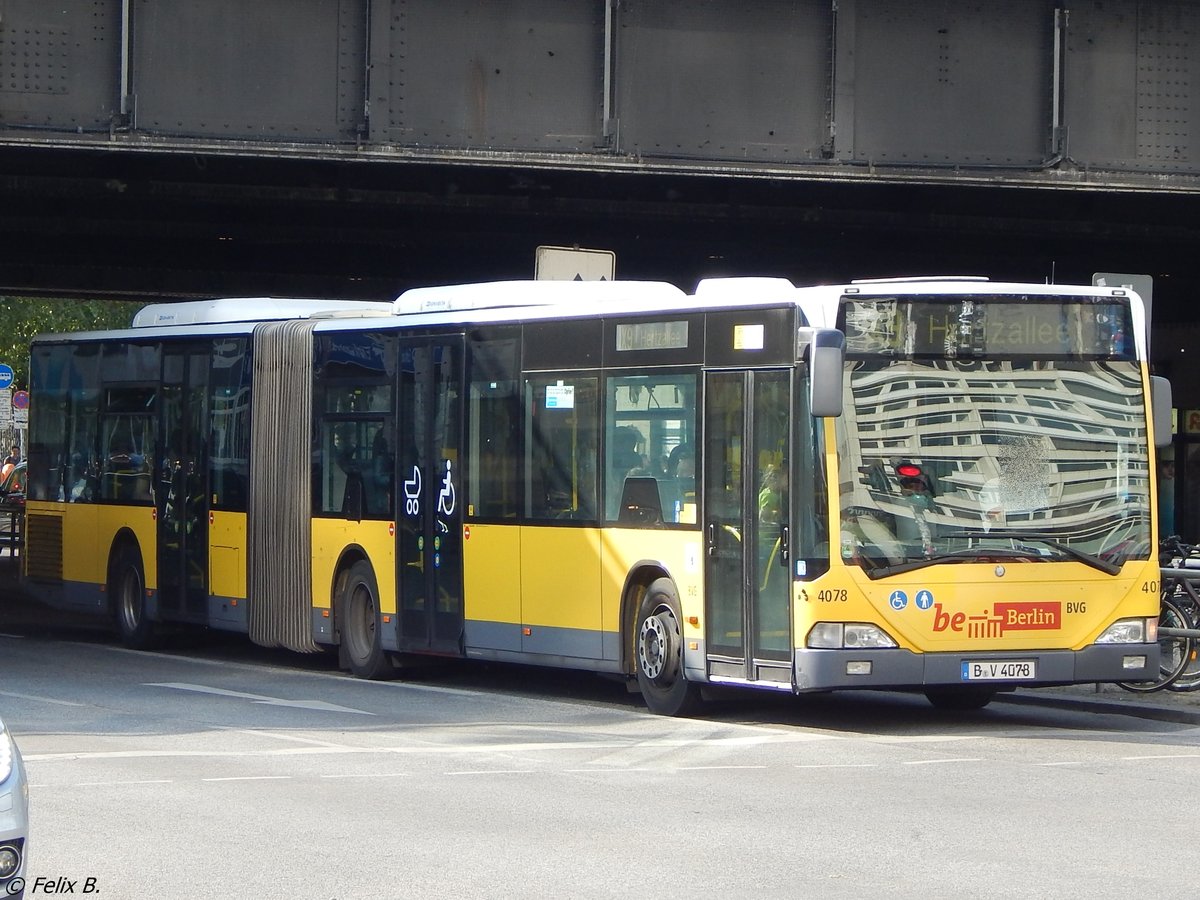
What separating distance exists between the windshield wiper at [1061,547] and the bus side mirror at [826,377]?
1306 mm

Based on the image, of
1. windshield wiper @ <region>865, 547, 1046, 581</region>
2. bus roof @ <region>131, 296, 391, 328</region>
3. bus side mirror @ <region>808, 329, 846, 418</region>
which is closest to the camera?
bus side mirror @ <region>808, 329, 846, 418</region>

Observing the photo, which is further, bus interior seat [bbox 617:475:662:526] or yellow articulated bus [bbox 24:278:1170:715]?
bus interior seat [bbox 617:475:662:526]

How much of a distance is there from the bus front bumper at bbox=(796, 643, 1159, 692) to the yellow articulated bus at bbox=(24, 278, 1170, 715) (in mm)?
17

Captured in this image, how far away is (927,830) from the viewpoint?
8906 millimetres

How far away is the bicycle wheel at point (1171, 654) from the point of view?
49.6 feet

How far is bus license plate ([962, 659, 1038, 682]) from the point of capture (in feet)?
42.5

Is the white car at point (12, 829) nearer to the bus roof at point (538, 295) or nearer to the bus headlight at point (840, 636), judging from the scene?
the bus headlight at point (840, 636)

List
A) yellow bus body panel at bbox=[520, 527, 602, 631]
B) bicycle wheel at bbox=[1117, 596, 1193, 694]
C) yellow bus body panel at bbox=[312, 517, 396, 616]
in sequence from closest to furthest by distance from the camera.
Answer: yellow bus body panel at bbox=[520, 527, 602, 631], bicycle wheel at bbox=[1117, 596, 1193, 694], yellow bus body panel at bbox=[312, 517, 396, 616]

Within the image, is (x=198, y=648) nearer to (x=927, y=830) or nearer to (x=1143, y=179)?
(x=1143, y=179)

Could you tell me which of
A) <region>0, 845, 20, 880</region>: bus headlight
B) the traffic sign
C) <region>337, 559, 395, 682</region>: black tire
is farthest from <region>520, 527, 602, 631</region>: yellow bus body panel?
<region>0, 845, 20, 880</region>: bus headlight

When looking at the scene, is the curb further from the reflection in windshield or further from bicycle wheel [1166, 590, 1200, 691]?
the reflection in windshield

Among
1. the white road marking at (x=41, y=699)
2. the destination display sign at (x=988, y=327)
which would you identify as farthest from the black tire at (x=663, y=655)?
the white road marking at (x=41, y=699)

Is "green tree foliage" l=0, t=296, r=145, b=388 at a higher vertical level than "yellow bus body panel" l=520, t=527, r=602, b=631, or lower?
higher

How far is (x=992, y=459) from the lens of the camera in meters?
13.0
